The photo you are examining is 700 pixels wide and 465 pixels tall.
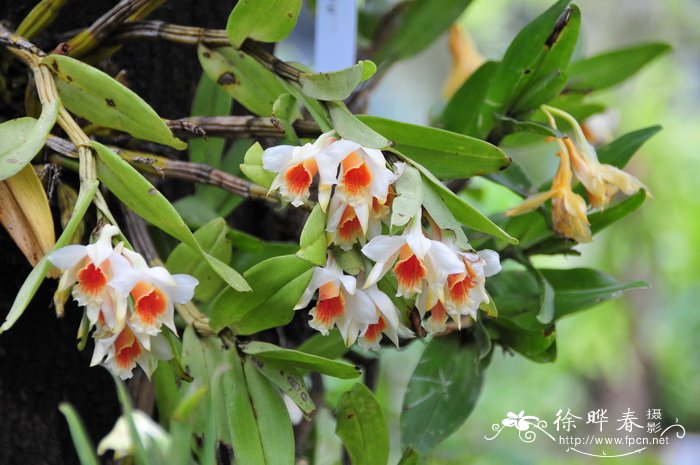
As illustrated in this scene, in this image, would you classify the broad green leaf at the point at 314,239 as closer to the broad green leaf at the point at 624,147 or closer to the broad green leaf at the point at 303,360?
the broad green leaf at the point at 303,360

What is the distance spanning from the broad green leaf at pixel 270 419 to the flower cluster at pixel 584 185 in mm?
217

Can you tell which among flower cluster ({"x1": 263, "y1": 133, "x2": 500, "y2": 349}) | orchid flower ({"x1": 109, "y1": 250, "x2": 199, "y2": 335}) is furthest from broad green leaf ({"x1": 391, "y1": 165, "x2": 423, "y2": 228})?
orchid flower ({"x1": 109, "y1": 250, "x2": 199, "y2": 335})

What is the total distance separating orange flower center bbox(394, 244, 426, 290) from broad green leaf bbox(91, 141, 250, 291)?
8 cm

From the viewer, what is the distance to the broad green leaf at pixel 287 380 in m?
0.43

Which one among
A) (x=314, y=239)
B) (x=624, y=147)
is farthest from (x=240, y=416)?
(x=624, y=147)

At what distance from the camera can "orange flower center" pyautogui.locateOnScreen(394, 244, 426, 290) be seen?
0.37 m

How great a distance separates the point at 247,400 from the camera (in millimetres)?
426

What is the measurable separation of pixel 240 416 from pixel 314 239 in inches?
4.7

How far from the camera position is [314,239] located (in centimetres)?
37

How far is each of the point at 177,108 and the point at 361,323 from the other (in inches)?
12.8

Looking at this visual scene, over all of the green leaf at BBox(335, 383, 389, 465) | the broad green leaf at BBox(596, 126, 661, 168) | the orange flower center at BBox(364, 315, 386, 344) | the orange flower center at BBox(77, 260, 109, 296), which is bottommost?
the green leaf at BBox(335, 383, 389, 465)

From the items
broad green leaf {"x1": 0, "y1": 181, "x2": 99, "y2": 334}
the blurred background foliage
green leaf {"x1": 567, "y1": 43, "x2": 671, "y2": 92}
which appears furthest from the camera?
the blurred background foliage

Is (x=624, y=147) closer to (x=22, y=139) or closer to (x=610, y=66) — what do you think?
(x=610, y=66)

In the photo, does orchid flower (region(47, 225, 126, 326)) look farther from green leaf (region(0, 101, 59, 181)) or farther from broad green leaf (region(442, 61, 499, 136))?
broad green leaf (region(442, 61, 499, 136))
